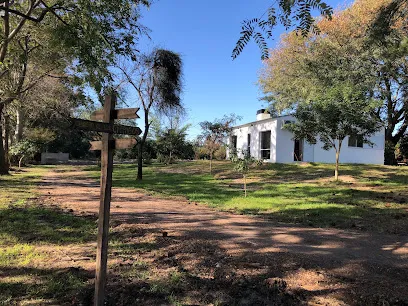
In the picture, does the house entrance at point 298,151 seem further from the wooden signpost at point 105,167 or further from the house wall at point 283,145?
the wooden signpost at point 105,167

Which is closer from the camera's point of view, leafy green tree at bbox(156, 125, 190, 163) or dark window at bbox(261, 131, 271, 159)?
dark window at bbox(261, 131, 271, 159)

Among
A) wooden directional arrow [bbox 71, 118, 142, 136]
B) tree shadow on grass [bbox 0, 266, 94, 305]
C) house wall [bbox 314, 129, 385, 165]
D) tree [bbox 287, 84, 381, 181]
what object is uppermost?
tree [bbox 287, 84, 381, 181]

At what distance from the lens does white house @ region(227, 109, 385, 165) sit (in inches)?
995

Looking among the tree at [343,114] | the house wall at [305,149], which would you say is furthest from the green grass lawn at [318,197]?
the house wall at [305,149]

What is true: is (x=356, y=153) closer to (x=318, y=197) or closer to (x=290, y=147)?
(x=290, y=147)

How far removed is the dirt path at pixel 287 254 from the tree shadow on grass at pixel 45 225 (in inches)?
26.4

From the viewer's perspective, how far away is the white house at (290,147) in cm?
2528

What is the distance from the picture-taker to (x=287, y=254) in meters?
5.44

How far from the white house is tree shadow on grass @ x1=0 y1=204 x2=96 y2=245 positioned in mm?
17364

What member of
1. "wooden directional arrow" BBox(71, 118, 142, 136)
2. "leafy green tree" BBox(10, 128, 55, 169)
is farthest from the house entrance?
"wooden directional arrow" BBox(71, 118, 142, 136)

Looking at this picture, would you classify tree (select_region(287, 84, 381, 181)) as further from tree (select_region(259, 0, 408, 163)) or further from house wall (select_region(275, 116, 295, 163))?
house wall (select_region(275, 116, 295, 163))

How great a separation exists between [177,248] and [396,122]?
3126 centimetres

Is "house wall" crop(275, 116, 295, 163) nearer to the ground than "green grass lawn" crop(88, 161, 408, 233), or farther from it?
farther from it

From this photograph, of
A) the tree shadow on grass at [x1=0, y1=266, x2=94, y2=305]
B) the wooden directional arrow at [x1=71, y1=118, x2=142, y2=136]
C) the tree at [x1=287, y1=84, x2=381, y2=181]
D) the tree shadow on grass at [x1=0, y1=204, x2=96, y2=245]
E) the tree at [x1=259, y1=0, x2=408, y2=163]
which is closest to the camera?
the wooden directional arrow at [x1=71, y1=118, x2=142, y2=136]
